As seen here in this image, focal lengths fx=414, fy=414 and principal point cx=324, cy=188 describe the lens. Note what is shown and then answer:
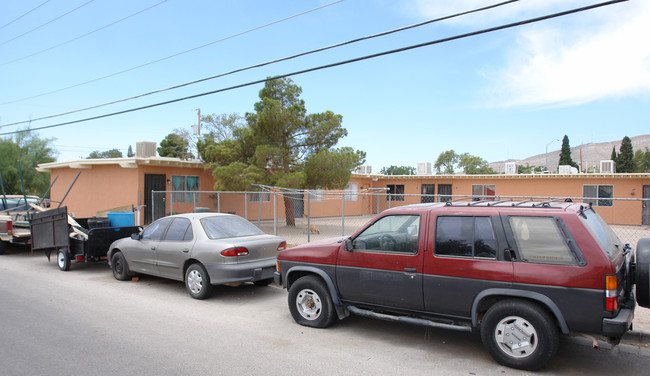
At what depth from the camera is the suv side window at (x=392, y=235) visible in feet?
16.5

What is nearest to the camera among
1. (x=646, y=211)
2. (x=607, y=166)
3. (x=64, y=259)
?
(x=64, y=259)

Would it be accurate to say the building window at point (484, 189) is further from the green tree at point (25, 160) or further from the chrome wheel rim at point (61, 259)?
the green tree at point (25, 160)

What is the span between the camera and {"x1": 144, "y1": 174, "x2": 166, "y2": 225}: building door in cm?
1850

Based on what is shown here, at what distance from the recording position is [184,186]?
20.2 meters

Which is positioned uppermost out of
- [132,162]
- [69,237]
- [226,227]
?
[132,162]

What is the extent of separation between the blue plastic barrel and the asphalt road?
3.81 meters

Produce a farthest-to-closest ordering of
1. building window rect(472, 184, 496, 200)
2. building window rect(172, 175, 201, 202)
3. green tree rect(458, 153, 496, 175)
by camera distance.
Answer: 1. green tree rect(458, 153, 496, 175)
2. building window rect(472, 184, 496, 200)
3. building window rect(172, 175, 201, 202)

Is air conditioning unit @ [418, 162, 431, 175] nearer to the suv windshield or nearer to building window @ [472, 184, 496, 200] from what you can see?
building window @ [472, 184, 496, 200]

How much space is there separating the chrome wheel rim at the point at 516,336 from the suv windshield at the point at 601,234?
1.06 meters

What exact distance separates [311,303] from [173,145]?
4819 centimetres

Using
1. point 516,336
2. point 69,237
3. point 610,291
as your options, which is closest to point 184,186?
point 69,237

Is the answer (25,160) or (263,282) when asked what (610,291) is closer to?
(263,282)

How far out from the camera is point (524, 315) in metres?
4.22

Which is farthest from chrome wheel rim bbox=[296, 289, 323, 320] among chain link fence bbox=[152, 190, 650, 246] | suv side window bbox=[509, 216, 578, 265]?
chain link fence bbox=[152, 190, 650, 246]
